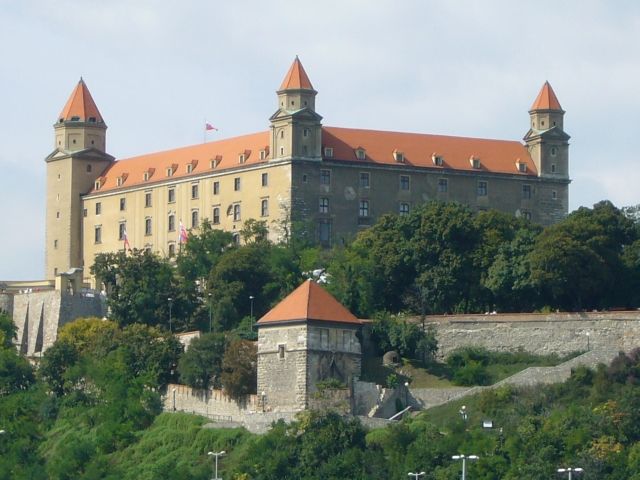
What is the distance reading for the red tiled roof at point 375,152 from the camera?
12138 cm

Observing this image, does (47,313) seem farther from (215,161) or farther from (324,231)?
(324,231)

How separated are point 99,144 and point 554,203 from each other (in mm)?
21979

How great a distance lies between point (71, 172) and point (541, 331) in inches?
1343

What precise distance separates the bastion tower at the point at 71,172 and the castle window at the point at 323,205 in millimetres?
14207

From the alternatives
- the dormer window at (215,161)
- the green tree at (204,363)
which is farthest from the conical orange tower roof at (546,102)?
the green tree at (204,363)

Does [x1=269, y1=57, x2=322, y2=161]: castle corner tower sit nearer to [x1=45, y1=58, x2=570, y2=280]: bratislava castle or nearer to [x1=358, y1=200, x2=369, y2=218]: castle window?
[x1=45, y1=58, x2=570, y2=280]: bratislava castle

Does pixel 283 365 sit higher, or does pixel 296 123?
pixel 296 123

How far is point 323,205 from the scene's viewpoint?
11894 centimetres

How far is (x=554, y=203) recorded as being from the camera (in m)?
123

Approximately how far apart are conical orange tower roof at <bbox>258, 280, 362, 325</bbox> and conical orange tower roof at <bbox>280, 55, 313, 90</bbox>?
21371mm

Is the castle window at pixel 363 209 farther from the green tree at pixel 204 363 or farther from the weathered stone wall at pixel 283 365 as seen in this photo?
the weathered stone wall at pixel 283 365

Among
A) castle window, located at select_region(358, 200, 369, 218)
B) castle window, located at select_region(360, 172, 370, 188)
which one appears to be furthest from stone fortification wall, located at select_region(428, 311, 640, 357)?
castle window, located at select_region(360, 172, 370, 188)

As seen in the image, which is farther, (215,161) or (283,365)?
(215,161)

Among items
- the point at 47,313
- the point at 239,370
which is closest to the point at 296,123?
the point at 47,313
